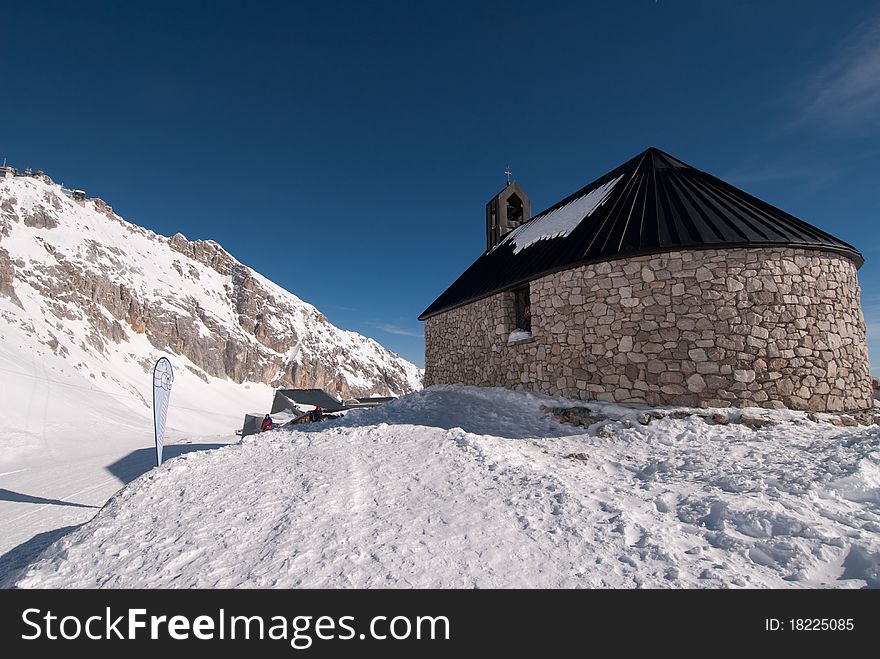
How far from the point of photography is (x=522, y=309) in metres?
11.8

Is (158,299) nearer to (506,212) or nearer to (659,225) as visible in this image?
(506,212)

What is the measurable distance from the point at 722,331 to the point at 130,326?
242 feet

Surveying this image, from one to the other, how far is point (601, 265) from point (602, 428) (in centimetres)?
357

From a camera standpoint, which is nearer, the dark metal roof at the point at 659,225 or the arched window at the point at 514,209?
the dark metal roof at the point at 659,225

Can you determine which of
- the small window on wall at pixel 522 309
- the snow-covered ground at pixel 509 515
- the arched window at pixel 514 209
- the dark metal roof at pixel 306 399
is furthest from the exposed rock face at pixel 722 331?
the dark metal roof at pixel 306 399

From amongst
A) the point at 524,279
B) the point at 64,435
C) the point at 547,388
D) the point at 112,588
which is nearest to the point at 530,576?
the point at 112,588

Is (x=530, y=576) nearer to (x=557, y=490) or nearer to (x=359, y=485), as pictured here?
(x=557, y=490)

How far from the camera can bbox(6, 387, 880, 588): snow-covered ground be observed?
3.21 meters

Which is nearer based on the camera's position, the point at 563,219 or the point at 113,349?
the point at 563,219

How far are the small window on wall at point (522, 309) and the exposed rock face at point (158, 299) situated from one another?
49.0 metres

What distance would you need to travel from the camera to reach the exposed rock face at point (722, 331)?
24.5 ft

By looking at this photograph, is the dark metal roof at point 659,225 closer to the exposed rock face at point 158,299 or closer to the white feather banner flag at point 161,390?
the white feather banner flag at point 161,390

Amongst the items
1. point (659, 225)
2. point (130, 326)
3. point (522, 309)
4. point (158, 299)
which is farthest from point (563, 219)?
point (158, 299)

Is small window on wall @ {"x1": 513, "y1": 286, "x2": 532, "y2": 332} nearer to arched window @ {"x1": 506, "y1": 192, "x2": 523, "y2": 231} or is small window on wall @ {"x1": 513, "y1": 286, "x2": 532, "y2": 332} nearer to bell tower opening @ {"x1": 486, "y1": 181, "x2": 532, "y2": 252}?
bell tower opening @ {"x1": 486, "y1": 181, "x2": 532, "y2": 252}
